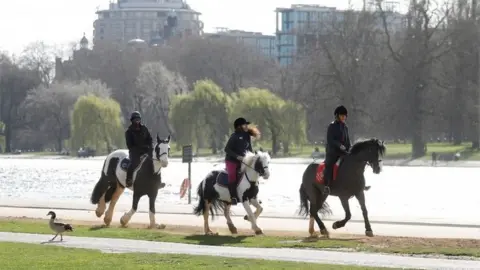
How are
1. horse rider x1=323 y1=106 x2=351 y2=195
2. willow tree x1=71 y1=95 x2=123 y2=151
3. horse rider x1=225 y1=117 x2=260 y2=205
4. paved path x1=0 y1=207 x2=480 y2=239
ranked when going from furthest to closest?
1. willow tree x1=71 y1=95 x2=123 y2=151
2. paved path x1=0 y1=207 x2=480 y2=239
3. horse rider x1=225 y1=117 x2=260 y2=205
4. horse rider x1=323 y1=106 x2=351 y2=195

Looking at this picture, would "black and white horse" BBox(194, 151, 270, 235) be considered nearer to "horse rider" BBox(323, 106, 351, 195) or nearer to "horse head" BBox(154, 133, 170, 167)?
"horse rider" BBox(323, 106, 351, 195)

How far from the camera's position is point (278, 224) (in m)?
28.6

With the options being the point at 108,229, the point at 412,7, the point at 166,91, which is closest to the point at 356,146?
the point at 108,229

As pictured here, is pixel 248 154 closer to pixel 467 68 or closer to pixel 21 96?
pixel 467 68

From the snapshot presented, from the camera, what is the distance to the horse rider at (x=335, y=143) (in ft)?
77.6

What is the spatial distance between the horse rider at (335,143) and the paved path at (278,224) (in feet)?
6.30

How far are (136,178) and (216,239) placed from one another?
14.9 feet

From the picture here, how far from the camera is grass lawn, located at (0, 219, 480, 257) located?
20.3 meters

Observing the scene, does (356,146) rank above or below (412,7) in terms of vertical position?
below

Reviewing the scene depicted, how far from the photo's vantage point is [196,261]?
18.4 meters

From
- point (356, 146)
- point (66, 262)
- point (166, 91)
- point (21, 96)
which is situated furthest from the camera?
point (21, 96)

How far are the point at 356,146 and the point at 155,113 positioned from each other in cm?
10528

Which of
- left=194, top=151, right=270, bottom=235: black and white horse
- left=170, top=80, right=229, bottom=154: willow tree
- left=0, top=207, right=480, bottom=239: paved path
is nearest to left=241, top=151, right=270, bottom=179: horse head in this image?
left=194, top=151, right=270, bottom=235: black and white horse

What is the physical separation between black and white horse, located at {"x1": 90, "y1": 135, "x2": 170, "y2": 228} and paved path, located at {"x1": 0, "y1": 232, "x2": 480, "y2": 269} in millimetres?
3593
